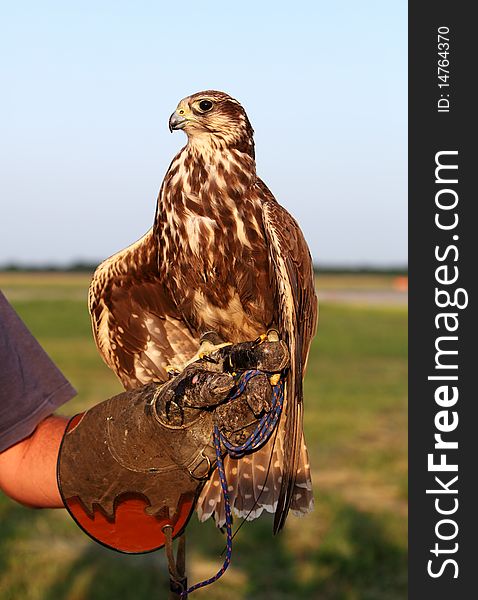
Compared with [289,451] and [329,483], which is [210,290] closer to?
[289,451]

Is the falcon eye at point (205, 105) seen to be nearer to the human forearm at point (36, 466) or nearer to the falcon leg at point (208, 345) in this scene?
the falcon leg at point (208, 345)

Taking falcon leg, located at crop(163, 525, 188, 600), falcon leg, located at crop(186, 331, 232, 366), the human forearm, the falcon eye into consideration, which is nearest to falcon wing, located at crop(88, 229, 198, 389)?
falcon leg, located at crop(186, 331, 232, 366)

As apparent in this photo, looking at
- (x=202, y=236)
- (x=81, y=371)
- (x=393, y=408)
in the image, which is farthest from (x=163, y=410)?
(x=81, y=371)

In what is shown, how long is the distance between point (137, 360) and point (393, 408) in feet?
43.4

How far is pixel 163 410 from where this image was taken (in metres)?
2.70

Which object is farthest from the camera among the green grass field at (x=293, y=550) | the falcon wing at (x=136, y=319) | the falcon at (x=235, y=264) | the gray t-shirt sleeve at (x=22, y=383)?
the green grass field at (x=293, y=550)

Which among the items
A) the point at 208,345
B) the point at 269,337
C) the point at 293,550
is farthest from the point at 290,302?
the point at 293,550

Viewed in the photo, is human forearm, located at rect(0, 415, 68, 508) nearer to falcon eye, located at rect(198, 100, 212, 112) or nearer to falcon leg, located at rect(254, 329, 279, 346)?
falcon leg, located at rect(254, 329, 279, 346)

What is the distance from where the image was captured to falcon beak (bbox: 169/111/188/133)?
2.76 m

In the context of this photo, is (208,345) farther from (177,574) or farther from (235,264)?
(177,574)

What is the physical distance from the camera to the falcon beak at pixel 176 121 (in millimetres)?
2756

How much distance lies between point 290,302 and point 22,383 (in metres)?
1.34

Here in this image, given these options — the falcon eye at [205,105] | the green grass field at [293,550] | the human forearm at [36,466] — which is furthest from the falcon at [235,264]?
the green grass field at [293,550]

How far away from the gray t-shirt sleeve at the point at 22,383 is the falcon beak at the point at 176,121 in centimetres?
114
